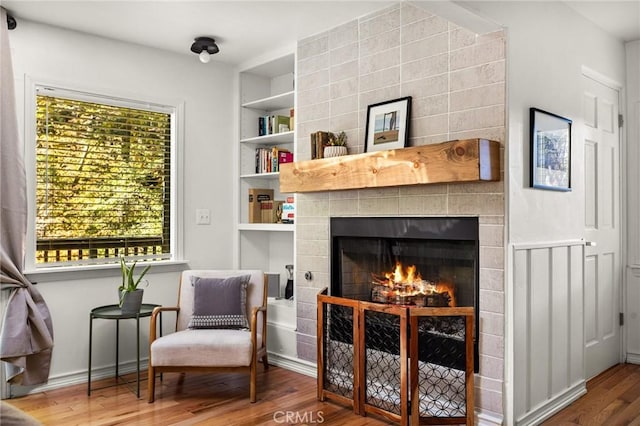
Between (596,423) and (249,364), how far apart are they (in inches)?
79.1

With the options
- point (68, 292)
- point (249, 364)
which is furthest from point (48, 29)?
point (249, 364)

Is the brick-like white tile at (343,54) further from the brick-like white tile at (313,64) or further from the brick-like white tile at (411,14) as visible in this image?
the brick-like white tile at (411,14)

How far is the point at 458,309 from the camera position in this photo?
2.72 meters

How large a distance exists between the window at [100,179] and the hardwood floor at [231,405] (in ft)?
3.15

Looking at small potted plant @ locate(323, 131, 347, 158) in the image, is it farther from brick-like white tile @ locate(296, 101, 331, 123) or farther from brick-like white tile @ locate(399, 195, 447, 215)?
brick-like white tile @ locate(399, 195, 447, 215)

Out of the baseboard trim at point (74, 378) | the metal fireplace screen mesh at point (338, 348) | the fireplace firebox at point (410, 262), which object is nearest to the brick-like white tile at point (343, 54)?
the fireplace firebox at point (410, 262)

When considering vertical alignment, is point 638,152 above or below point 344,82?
below

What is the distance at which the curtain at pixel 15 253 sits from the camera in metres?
3.19

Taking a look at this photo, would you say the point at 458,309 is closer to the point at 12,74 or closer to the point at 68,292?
the point at 68,292

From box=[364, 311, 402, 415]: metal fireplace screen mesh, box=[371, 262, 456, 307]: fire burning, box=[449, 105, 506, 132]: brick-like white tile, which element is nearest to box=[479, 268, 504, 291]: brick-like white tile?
box=[371, 262, 456, 307]: fire burning

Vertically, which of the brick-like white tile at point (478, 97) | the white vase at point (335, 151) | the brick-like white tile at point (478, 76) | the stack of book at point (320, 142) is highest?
the brick-like white tile at point (478, 76)

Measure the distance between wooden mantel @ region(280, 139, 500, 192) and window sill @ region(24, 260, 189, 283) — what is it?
1298 mm

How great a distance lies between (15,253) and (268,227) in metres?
1.79

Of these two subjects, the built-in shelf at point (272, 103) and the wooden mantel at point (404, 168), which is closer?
the wooden mantel at point (404, 168)
